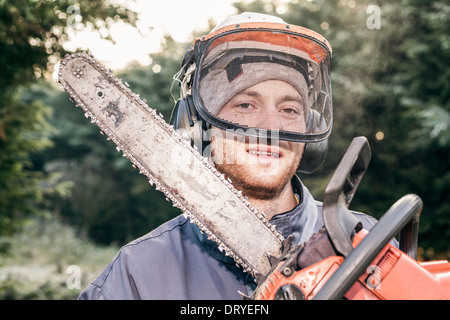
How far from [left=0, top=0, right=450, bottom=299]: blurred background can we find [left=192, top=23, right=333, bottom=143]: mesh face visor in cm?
108

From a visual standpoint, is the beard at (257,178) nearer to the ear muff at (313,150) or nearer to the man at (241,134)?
the man at (241,134)

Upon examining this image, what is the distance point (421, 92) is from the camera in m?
9.53

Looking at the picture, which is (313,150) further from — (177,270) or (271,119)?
(177,270)

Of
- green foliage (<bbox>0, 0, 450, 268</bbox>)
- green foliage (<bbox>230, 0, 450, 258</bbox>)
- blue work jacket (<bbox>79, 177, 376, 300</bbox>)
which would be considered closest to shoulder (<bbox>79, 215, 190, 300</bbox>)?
blue work jacket (<bbox>79, 177, 376, 300</bbox>)

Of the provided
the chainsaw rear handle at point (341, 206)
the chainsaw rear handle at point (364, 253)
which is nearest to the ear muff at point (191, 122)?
the chainsaw rear handle at point (341, 206)

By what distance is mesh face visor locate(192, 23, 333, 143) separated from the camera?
1612mm

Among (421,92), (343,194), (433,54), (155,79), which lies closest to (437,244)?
(421,92)

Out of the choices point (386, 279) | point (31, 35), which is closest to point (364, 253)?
point (386, 279)

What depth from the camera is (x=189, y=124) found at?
171 cm

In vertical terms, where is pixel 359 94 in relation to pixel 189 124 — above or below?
below

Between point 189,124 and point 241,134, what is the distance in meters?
0.30

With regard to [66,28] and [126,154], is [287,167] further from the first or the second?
[66,28]

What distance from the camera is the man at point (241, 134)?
1.43 m
